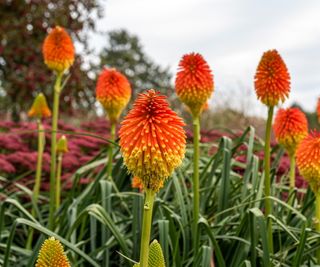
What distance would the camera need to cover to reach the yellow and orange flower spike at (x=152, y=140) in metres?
2.20

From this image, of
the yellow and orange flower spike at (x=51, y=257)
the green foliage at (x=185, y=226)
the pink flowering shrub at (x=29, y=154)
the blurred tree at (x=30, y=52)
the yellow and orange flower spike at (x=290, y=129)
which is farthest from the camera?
the blurred tree at (x=30, y=52)

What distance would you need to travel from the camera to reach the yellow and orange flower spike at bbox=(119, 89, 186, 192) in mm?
2203

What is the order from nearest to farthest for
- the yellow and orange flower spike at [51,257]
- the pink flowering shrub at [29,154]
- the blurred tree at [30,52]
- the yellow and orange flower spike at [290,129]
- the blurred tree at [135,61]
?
the yellow and orange flower spike at [51,257] < the yellow and orange flower spike at [290,129] < the pink flowering shrub at [29,154] < the blurred tree at [30,52] < the blurred tree at [135,61]

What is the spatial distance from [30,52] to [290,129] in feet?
41.7

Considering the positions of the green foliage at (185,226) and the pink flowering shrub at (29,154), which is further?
the pink flowering shrub at (29,154)

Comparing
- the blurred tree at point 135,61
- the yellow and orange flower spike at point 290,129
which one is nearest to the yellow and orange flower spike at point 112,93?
the yellow and orange flower spike at point 290,129

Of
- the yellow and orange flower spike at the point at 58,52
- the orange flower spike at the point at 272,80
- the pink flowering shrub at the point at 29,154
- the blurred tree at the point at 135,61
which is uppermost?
the blurred tree at the point at 135,61

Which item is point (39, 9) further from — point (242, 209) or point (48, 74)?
point (242, 209)

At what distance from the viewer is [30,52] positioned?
15.9m

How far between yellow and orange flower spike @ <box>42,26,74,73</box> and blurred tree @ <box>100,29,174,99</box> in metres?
31.9

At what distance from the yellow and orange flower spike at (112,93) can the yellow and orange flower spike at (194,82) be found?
35.1 inches

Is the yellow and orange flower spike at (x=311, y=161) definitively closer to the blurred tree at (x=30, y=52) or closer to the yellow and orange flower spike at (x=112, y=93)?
the yellow and orange flower spike at (x=112, y=93)

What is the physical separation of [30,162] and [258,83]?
3.06 meters

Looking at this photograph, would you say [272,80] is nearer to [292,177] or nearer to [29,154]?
[292,177]
